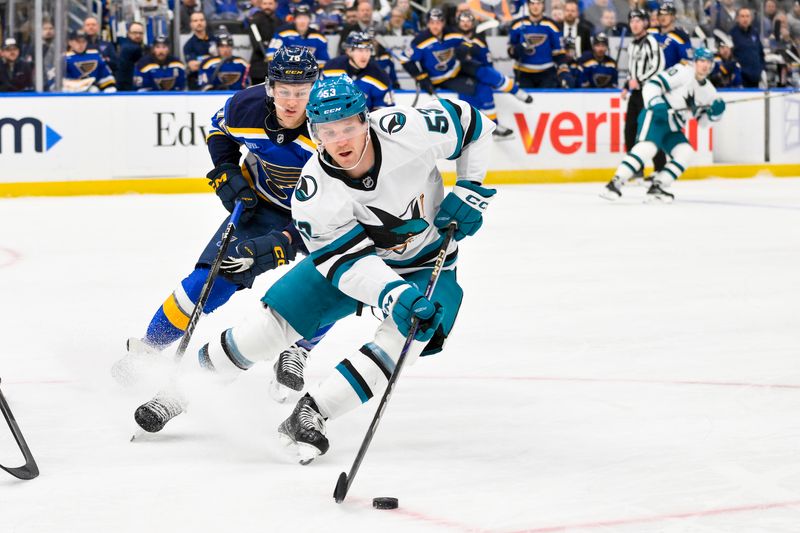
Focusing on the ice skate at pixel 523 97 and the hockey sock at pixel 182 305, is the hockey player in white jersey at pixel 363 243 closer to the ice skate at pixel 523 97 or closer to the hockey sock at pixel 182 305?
the hockey sock at pixel 182 305

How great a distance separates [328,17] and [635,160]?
3.14 meters

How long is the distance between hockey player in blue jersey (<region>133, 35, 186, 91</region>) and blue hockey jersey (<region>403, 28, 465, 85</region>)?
190 cm

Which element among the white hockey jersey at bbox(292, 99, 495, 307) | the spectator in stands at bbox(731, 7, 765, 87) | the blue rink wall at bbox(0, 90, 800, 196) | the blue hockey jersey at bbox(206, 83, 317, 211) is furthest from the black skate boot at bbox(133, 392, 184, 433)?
the spectator in stands at bbox(731, 7, 765, 87)

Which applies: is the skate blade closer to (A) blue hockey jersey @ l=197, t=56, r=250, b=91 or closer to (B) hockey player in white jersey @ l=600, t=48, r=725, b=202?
(B) hockey player in white jersey @ l=600, t=48, r=725, b=202

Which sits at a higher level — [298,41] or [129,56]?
[298,41]

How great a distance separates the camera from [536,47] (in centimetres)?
1166

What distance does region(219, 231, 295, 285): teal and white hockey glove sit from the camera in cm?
377

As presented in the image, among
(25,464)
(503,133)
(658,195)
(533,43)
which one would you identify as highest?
(533,43)

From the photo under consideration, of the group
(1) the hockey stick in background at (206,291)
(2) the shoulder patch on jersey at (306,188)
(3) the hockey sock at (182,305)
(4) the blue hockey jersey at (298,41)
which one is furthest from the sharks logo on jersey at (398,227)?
(4) the blue hockey jersey at (298,41)

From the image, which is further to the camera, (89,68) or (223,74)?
(223,74)

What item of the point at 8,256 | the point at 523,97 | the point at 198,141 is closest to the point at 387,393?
the point at 8,256

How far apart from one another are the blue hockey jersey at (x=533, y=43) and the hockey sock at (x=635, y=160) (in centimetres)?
201

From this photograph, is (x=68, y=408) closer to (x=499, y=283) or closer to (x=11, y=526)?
(x=11, y=526)

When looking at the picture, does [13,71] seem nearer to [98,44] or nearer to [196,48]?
[98,44]
